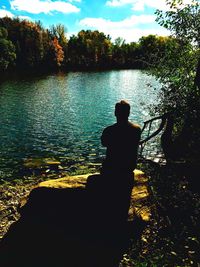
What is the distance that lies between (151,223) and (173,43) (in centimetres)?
1300

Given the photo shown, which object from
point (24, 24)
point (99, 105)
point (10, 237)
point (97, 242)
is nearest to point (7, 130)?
point (99, 105)

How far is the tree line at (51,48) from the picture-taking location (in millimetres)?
134562

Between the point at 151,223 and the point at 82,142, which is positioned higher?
the point at 151,223

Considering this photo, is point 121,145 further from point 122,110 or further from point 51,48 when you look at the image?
point 51,48

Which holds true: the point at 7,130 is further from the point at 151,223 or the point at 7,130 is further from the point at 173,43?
the point at 151,223

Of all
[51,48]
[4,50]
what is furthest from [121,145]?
[51,48]

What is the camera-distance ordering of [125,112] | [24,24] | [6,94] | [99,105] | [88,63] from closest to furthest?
[125,112], [99,105], [6,94], [24,24], [88,63]

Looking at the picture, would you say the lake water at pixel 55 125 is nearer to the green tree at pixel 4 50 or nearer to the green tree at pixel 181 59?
the green tree at pixel 181 59

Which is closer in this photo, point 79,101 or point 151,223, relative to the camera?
point 151,223

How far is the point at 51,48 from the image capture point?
506 ft

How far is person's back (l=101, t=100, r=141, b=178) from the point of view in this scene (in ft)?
26.5

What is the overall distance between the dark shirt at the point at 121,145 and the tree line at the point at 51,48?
360ft

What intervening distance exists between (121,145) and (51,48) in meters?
156

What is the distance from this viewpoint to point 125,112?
7.88 metres
